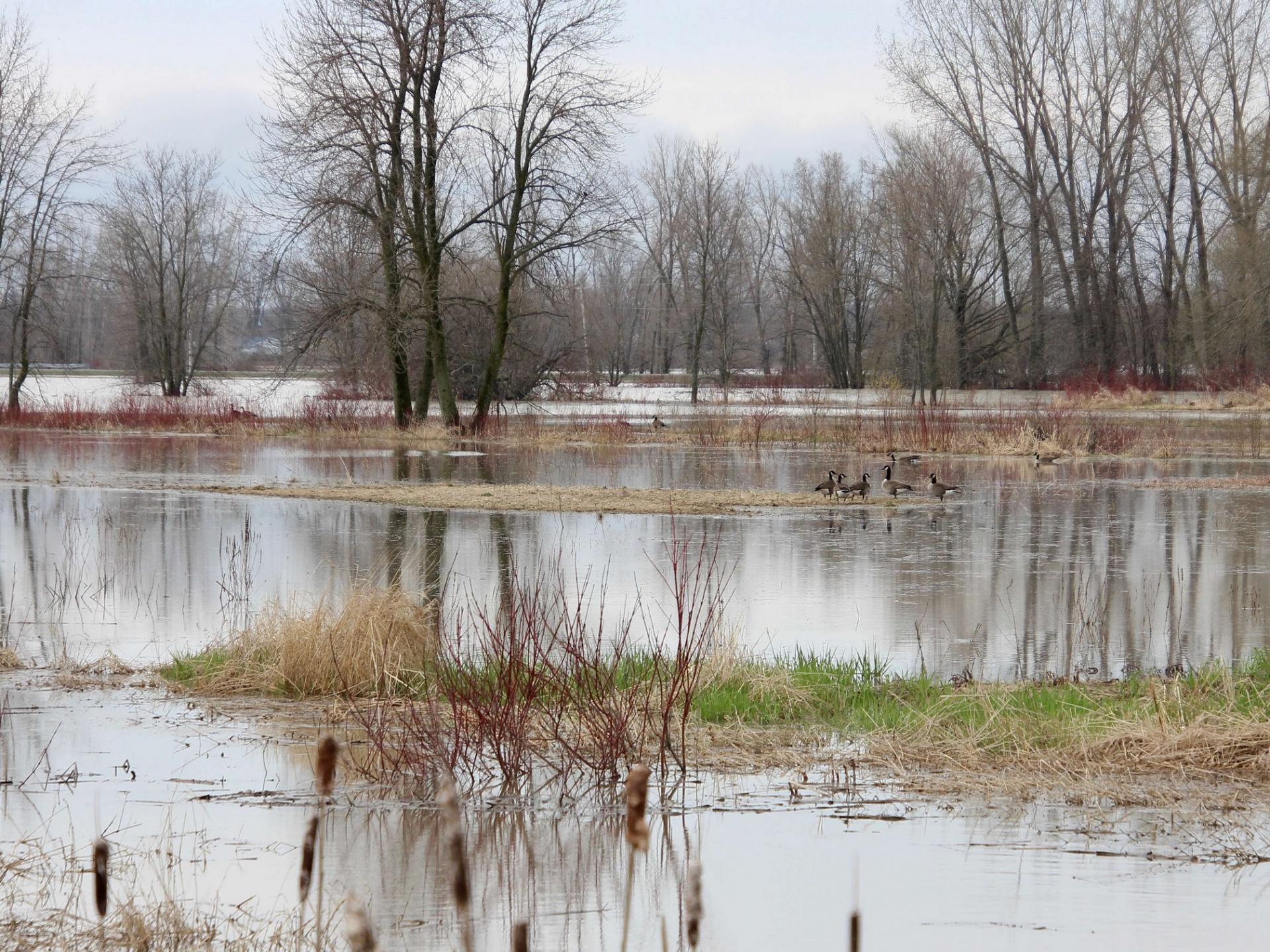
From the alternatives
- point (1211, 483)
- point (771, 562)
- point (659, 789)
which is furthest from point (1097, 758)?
point (1211, 483)

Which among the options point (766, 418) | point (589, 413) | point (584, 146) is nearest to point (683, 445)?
point (766, 418)

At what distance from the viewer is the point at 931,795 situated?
244 inches

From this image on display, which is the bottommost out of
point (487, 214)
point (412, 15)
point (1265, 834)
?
point (1265, 834)

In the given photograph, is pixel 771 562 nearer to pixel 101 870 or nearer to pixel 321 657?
pixel 321 657

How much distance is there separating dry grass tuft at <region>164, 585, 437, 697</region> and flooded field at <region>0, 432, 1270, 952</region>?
1.05 feet

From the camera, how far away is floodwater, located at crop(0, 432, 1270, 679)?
9.95 meters

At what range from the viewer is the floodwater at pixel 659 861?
468 cm

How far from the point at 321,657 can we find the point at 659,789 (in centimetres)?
299

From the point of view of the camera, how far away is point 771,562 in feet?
45.8

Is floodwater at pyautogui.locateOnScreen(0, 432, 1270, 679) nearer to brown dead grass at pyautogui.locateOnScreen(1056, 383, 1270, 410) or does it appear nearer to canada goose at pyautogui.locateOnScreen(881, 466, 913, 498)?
canada goose at pyautogui.locateOnScreen(881, 466, 913, 498)

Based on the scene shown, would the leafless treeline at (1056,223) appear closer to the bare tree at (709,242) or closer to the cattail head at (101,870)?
the bare tree at (709,242)

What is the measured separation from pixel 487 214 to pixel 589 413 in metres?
10.7

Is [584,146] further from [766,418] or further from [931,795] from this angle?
[931,795]

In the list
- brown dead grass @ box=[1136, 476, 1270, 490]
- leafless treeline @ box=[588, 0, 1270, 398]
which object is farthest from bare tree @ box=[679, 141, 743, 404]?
brown dead grass @ box=[1136, 476, 1270, 490]
